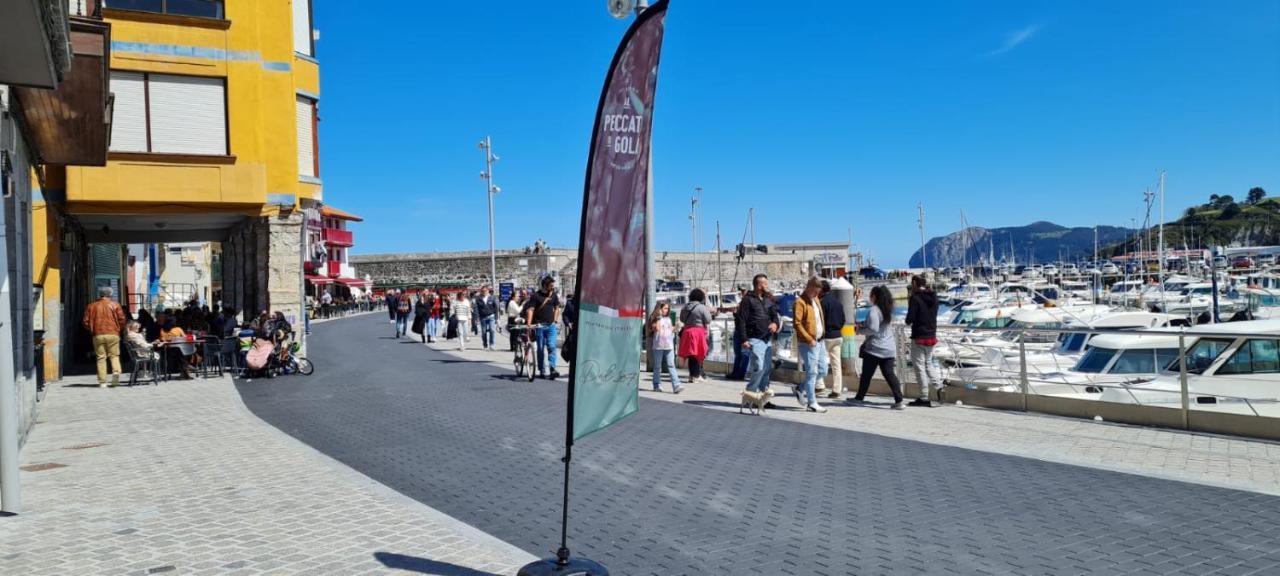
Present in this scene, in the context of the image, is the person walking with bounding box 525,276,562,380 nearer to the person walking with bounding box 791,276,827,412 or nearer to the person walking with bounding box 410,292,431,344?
the person walking with bounding box 791,276,827,412

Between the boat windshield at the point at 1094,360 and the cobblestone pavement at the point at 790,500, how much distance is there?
5682 mm

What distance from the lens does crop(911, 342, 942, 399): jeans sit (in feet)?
39.1

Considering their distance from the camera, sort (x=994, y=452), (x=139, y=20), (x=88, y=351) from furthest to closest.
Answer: (x=88, y=351) < (x=139, y=20) < (x=994, y=452)

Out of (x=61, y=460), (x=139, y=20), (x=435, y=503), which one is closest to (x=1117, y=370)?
(x=435, y=503)

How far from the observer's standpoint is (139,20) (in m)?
17.7

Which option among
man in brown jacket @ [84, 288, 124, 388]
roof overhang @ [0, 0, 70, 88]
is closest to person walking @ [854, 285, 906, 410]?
roof overhang @ [0, 0, 70, 88]

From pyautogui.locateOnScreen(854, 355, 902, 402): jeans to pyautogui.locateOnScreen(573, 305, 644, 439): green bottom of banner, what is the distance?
7.69 m

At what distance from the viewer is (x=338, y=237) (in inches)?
3455

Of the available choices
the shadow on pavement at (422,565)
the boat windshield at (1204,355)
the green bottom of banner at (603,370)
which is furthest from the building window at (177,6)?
the boat windshield at (1204,355)

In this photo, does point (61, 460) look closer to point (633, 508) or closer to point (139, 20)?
point (633, 508)

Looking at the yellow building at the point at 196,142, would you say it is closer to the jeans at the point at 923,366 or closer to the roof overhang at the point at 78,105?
the roof overhang at the point at 78,105

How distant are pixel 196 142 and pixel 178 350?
4.16 metres

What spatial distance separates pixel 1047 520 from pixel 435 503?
4.31 meters

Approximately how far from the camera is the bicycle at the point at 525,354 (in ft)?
51.2
